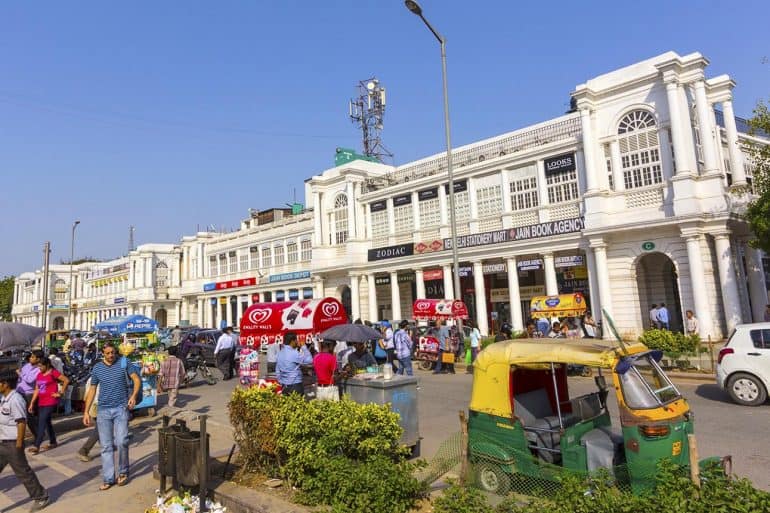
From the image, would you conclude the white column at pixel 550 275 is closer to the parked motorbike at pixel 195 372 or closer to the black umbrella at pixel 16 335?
the parked motorbike at pixel 195 372

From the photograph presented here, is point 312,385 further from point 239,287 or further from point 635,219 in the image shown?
point 239,287

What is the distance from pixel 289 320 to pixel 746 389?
40.2ft

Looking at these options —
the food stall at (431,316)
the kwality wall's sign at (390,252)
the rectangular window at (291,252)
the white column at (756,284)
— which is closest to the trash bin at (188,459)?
the food stall at (431,316)

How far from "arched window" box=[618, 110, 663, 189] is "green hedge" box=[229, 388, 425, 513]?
2149 cm

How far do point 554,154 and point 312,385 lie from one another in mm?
18577

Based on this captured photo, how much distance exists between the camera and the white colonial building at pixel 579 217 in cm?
2131

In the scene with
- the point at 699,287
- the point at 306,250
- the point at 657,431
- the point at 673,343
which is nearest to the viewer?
the point at 657,431

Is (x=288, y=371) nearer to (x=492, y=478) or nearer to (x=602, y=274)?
(x=492, y=478)

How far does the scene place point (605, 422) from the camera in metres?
5.65

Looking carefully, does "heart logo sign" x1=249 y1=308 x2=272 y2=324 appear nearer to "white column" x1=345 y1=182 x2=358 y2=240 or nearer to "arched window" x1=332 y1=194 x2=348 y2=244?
"white column" x1=345 y1=182 x2=358 y2=240

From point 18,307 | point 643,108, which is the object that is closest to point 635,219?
point 643,108

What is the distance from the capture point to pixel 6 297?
90.0 metres

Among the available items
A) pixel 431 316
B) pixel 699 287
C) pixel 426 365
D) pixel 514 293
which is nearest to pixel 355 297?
pixel 514 293

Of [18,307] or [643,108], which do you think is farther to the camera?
[18,307]
